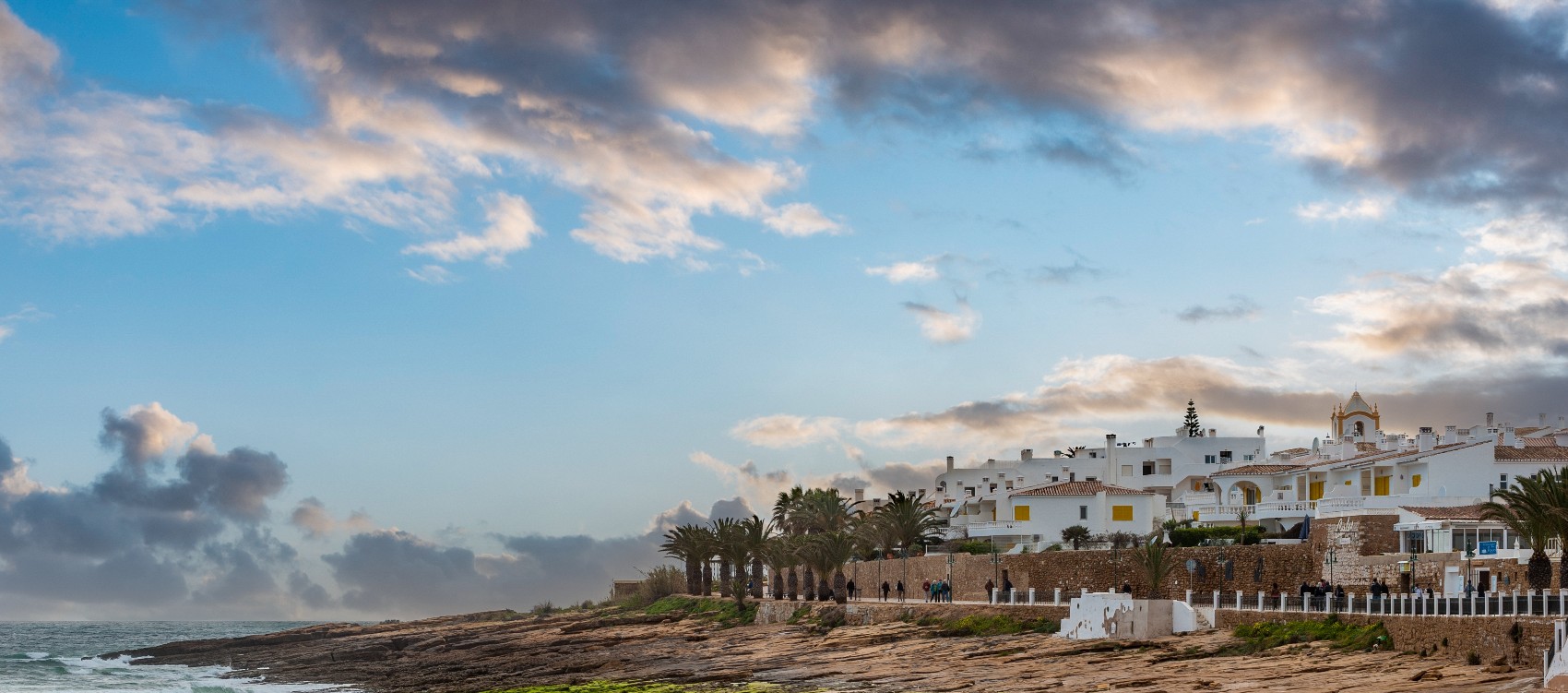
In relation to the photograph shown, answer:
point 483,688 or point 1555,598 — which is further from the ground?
point 1555,598

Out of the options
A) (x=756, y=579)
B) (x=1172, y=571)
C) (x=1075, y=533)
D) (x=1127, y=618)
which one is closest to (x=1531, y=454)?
(x=1172, y=571)

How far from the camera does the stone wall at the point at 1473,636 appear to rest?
28.8 meters

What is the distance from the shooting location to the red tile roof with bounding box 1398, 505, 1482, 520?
50750mm

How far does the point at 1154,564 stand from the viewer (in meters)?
49.5

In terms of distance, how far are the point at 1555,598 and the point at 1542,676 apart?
3.37 metres

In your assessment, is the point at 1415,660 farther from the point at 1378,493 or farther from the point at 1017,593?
the point at 1378,493

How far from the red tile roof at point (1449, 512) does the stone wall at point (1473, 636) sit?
53.1 ft

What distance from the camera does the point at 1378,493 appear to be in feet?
205

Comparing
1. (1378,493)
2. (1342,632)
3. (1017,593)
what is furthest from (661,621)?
(1342,632)

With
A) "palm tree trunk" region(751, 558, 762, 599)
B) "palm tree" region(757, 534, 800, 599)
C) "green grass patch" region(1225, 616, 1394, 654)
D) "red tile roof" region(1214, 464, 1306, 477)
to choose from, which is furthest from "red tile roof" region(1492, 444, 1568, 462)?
"palm tree trunk" region(751, 558, 762, 599)

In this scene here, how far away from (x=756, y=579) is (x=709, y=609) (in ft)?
19.6

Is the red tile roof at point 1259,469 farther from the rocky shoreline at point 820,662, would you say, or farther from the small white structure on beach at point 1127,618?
the small white structure on beach at point 1127,618

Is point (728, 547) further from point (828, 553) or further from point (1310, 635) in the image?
point (1310, 635)

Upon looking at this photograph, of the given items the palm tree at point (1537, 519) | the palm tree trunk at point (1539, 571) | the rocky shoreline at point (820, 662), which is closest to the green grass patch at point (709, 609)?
the rocky shoreline at point (820, 662)
